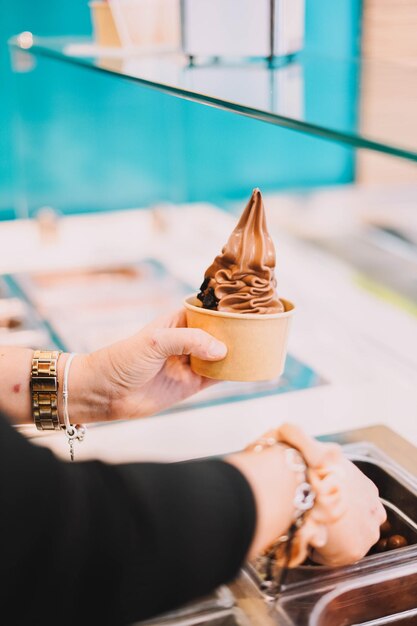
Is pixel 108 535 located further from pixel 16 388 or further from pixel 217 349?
pixel 16 388

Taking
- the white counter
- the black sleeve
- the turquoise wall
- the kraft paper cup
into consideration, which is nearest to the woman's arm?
the black sleeve

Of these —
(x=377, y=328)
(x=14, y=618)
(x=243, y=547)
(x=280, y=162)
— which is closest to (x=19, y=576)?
(x=14, y=618)

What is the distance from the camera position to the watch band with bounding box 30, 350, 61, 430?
1284 mm

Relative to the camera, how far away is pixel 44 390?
129 cm

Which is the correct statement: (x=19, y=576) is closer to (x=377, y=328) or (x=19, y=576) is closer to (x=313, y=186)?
(x=377, y=328)

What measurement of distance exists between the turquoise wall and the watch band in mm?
2182

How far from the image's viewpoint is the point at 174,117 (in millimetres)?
3504

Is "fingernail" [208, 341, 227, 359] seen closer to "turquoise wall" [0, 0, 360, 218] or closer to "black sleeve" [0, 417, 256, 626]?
"black sleeve" [0, 417, 256, 626]

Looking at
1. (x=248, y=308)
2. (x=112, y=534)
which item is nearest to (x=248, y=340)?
(x=248, y=308)

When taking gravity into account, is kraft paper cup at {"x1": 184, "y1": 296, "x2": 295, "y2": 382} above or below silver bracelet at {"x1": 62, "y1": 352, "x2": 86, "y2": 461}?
above

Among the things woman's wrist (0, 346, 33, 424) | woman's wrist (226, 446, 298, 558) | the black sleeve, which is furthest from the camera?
woman's wrist (0, 346, 33, 424)

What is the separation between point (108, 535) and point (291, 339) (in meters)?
1.47

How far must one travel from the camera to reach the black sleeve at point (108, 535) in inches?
28.3

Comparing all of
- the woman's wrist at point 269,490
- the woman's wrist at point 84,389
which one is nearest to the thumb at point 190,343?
the woman's wrist at point 84,389
